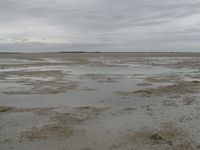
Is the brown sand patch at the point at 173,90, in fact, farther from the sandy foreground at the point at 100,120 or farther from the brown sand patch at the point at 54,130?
the brown sand patch at the point at 54,130

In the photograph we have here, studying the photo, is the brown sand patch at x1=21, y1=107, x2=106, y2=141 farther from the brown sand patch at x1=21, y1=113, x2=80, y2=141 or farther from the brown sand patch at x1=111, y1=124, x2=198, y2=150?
the brown sand patch at x1=111, y1=124, x2=198, y2=150

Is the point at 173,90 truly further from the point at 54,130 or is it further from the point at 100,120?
the point at 54,130

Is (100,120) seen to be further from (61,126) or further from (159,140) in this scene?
(159,140)

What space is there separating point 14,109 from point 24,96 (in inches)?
171

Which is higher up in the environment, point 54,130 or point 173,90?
point 173,90

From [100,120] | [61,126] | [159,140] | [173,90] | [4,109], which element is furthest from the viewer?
[173,90]

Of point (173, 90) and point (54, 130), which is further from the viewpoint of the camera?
point (173, 90)

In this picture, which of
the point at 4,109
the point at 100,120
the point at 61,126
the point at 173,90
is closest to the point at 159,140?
the point at 100,120

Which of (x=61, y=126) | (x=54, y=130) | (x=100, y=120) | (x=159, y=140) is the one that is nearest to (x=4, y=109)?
(x=61, y=126)

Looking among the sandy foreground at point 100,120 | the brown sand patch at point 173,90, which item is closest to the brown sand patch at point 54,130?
the sandy foreground at point 100,120

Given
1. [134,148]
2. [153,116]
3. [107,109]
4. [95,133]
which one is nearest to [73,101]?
[107,109]

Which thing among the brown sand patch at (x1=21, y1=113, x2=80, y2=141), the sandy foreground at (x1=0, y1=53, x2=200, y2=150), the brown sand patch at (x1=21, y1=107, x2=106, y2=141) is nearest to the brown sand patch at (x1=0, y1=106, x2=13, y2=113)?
the sandy foreground at (x1=0, y1=53, x2=200, y2=150)

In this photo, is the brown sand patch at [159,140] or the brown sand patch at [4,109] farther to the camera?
the brown sand patch at [4,109]

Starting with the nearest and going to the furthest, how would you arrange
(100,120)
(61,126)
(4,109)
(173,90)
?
1. (61,126)
2. (100,120)
3. (4,109)
4. (173,90)
